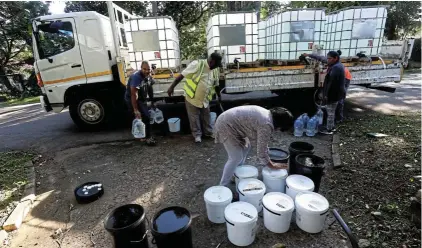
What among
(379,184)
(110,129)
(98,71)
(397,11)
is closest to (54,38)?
(98,71)

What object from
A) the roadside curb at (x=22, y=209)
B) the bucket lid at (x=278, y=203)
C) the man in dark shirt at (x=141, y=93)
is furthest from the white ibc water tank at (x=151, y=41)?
the bucket lid at (x=278, y=203)

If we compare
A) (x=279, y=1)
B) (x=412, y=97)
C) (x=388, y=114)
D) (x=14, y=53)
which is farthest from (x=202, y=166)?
(x=14, y=53)

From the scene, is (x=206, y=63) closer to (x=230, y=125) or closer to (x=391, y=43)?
(x=230, y=125)

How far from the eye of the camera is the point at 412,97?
23.3 feet

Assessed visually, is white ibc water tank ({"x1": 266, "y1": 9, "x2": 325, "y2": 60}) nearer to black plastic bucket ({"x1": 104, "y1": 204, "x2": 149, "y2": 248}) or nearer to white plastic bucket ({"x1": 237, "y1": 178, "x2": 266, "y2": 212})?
white plastic bucket ({"x1": 237, "y1": 178, "x2": 266, "y2": 212})

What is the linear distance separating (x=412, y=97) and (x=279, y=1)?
1134 cm

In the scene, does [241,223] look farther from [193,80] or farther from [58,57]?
[58,57]

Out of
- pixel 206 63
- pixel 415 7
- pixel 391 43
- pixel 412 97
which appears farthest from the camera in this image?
pixel 415 7

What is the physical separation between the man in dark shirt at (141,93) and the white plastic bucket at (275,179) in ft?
8.48

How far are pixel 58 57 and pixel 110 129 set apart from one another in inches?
73.2

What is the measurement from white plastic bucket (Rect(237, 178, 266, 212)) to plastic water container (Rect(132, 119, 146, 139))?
8.19 ft

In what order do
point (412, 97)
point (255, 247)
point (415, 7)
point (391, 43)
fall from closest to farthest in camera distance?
point (255, 247)
point (391, 43)
point (412, 97)
point (415, 7)

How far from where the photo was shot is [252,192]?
2.37 metres

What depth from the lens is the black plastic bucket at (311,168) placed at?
259 centimetres
